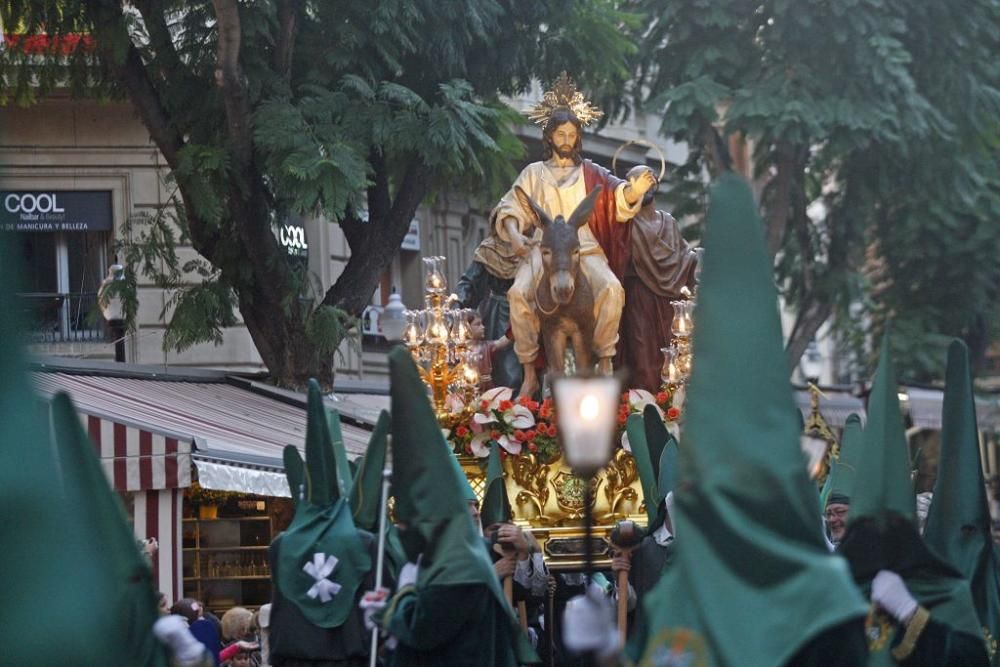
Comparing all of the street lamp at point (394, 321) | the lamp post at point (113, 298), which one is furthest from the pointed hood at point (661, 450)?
the street lamp at point (394, 321)

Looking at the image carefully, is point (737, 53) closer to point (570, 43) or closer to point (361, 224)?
point (570, 43)

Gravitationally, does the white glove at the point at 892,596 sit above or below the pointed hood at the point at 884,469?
below

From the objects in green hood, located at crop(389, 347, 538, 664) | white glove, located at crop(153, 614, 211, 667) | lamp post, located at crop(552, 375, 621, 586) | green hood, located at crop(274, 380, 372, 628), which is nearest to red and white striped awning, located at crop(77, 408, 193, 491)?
green hood, located at crop(274, 380, 372, 628)

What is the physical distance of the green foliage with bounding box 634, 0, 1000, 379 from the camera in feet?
85.3

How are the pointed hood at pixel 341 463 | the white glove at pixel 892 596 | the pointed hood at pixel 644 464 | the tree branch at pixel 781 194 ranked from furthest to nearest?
1. the tree branch at pixel 781 194
2. the pointed hood at pixel 644 464
3. the pointed hood at pixel 341 463
4. the white glove at pixel 892 596

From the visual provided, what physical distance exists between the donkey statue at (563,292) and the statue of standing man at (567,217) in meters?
0.09

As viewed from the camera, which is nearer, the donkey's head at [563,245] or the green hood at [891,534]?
the green hood at [891,534]

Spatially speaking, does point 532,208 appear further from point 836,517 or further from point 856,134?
point 856,134

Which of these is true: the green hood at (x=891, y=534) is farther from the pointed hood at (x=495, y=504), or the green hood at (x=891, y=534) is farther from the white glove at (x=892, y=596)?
the pointed hood at (x=495, y=504)

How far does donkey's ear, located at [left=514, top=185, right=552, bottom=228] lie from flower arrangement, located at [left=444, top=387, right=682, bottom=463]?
129cm

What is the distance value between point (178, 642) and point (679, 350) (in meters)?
7.57

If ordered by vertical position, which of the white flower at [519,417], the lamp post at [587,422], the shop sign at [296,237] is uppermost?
the shop sign at [296,237]

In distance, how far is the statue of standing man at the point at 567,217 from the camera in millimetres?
14742

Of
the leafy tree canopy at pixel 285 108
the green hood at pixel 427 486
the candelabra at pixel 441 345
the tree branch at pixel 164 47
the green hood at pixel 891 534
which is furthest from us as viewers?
the tree branch at pixel 164 47
